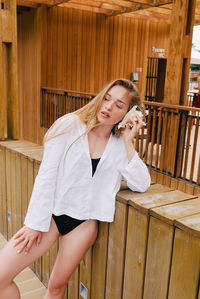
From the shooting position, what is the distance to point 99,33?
8.64m

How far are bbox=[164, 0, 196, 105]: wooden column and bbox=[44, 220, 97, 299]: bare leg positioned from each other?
3420mm

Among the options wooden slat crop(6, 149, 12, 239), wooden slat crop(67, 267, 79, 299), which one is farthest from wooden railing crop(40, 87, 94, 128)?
wooden slat crop(67, 267, 79, 299)

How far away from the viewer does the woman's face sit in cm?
174

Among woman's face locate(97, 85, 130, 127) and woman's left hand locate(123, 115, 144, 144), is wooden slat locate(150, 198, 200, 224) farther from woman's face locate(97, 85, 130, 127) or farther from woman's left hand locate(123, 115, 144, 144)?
woman's face locate(97, 85, 130, 127)

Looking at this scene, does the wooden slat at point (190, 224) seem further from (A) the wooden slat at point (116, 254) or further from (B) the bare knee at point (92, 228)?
(B) the bare knee at point (92, 228)

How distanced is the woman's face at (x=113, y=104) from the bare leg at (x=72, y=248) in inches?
22.3

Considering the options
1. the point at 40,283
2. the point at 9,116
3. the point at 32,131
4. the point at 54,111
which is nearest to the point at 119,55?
the point at 54,111

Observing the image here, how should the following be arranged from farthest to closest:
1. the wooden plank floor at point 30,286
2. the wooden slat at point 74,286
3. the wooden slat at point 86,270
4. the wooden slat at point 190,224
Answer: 1. the wooden plank floor at point 30,286
2. the wooden slat at point 74,286
3. the wooden slat at point 86,270
4. the wooden slat at point 190,224

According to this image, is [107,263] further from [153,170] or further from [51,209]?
[153,170]

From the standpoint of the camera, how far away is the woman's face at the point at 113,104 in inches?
68.7

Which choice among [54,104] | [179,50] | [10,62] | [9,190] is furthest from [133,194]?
[54,104]

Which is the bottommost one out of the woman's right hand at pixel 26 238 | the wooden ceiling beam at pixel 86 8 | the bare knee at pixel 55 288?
the bare knee at pixel 55 288

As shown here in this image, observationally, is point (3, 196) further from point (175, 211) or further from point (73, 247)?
point (175, 211)

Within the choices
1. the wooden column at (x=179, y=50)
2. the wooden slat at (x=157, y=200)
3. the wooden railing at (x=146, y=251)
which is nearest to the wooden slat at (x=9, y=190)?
the wooden railing at (x=146, y=251)
